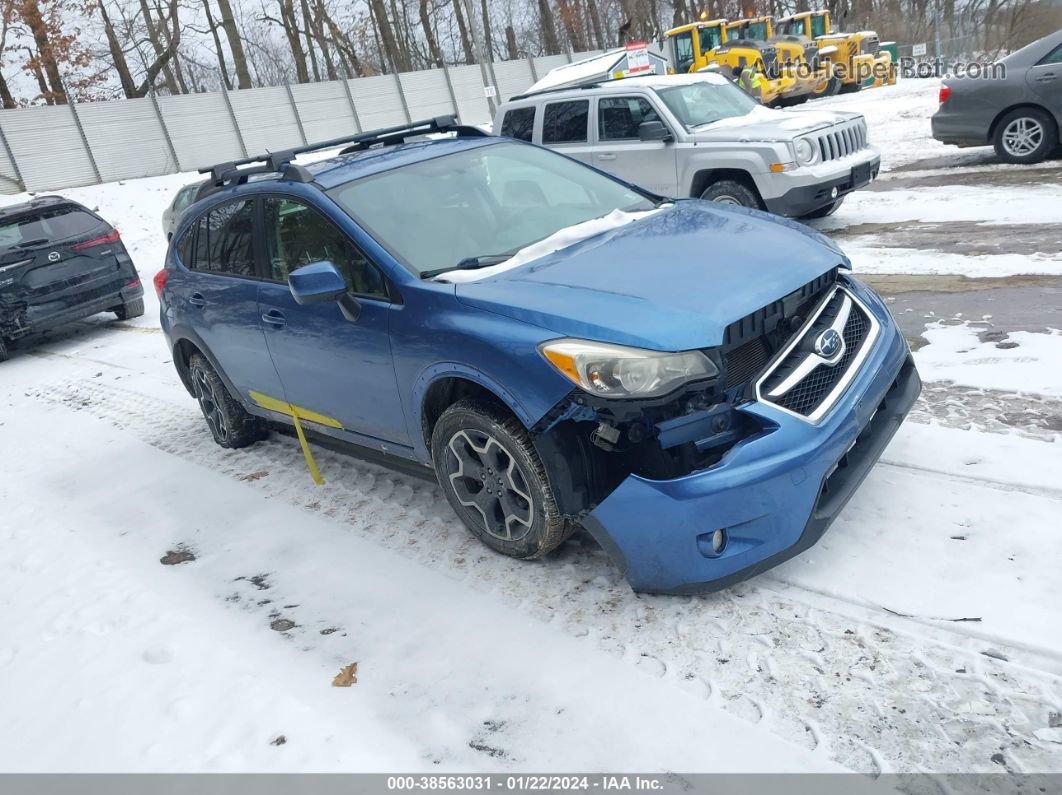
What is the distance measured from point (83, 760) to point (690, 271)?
2.92 metres

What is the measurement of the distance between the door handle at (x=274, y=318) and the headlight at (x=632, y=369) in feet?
6.98

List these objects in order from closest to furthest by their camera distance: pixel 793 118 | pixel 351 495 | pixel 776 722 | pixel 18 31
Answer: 1. pixel 776 722
2. pixel 351 495
3. pixel 793 118
4. pixel 18 31

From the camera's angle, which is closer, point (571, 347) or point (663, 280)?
point (571, 347)

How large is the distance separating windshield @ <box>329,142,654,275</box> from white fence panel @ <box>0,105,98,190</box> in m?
23.4

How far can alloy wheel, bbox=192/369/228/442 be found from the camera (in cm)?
601

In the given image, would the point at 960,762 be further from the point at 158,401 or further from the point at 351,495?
the point at 158,401

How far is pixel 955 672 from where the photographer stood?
280 centimetres

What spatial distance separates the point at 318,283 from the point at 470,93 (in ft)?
112

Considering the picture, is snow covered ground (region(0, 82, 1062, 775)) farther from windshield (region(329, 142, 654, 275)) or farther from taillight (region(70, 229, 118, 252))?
taillight (region(70, 229, 118, 252))

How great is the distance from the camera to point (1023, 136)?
418 inches

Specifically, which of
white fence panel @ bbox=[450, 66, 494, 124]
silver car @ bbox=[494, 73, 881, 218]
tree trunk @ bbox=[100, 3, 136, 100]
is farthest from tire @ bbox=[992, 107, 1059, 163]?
tree trunk @ bbox=[100, 3, 136, 100]

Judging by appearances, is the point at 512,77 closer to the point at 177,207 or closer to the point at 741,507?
the point at 177,207

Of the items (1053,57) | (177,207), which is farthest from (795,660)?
(177,207)

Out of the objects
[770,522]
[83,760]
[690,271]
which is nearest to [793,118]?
[690,271]
